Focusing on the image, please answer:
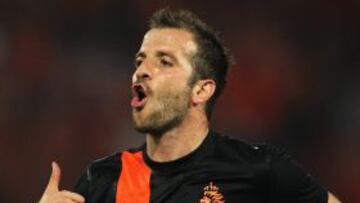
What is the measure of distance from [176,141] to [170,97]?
0.16 m

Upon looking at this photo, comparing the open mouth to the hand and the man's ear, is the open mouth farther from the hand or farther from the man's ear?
the hand

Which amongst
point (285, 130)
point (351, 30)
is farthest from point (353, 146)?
point (351, 30)

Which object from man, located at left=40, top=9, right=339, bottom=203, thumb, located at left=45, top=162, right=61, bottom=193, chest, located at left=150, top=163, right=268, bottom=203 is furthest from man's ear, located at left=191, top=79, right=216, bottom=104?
thumb, located at left=45, top=162, right=61, bottom=193

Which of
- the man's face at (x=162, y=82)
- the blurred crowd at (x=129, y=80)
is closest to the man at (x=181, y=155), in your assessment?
the man's face at (x=162, y=82)

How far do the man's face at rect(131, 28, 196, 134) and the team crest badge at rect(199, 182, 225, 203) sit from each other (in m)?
0.27

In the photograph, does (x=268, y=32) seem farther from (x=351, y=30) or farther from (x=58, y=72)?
(x=58, y=72)

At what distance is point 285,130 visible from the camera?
416 centimetres

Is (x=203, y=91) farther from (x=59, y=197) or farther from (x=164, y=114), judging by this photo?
(x=59, y=197)

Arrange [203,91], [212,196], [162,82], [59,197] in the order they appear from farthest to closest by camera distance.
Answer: [203,91] → [162,82] → [212,196] → [59,197]

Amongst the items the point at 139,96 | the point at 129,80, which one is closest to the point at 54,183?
the point at 139,96

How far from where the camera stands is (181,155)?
7.82 feet

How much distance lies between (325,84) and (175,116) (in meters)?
2.12

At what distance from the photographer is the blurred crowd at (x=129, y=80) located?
13.6ft

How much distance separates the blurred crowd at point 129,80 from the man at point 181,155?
67.2 inches
